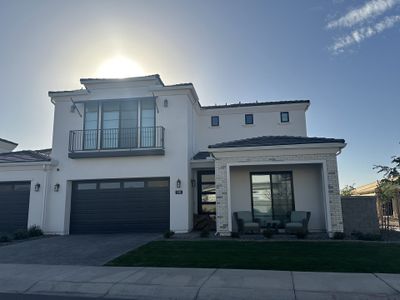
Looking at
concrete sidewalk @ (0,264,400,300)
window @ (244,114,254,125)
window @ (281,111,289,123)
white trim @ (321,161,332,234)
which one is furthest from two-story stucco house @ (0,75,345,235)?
concrete sidewalk @ (0,264,400,300)

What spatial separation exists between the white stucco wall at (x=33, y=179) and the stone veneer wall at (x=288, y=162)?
26.9 feet

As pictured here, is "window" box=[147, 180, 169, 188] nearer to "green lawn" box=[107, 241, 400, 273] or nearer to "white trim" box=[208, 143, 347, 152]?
"white trim" box=[208, 143, 347, 152]

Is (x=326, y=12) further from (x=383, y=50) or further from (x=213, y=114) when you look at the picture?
(x=213, y=114)

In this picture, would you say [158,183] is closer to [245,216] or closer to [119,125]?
[119,125]

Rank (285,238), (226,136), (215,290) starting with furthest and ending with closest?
(226,136), (285,238), (215,290)

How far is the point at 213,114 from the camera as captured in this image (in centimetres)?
1705

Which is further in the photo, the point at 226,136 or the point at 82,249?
the point at 226,136

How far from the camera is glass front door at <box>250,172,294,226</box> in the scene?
13.0m

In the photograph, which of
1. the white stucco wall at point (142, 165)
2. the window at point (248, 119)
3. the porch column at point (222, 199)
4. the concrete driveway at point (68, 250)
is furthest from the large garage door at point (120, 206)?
the window at point (248, 119)

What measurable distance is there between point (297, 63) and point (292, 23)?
1.90 m

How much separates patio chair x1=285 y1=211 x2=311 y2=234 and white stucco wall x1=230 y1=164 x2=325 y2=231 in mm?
760

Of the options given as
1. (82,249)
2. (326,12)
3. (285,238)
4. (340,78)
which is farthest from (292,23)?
(82,249)

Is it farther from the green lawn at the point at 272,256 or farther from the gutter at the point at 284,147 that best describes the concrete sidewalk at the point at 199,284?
the gutter at the point at 284,147

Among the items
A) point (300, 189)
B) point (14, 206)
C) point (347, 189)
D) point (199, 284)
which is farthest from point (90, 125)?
point (347, 189)
